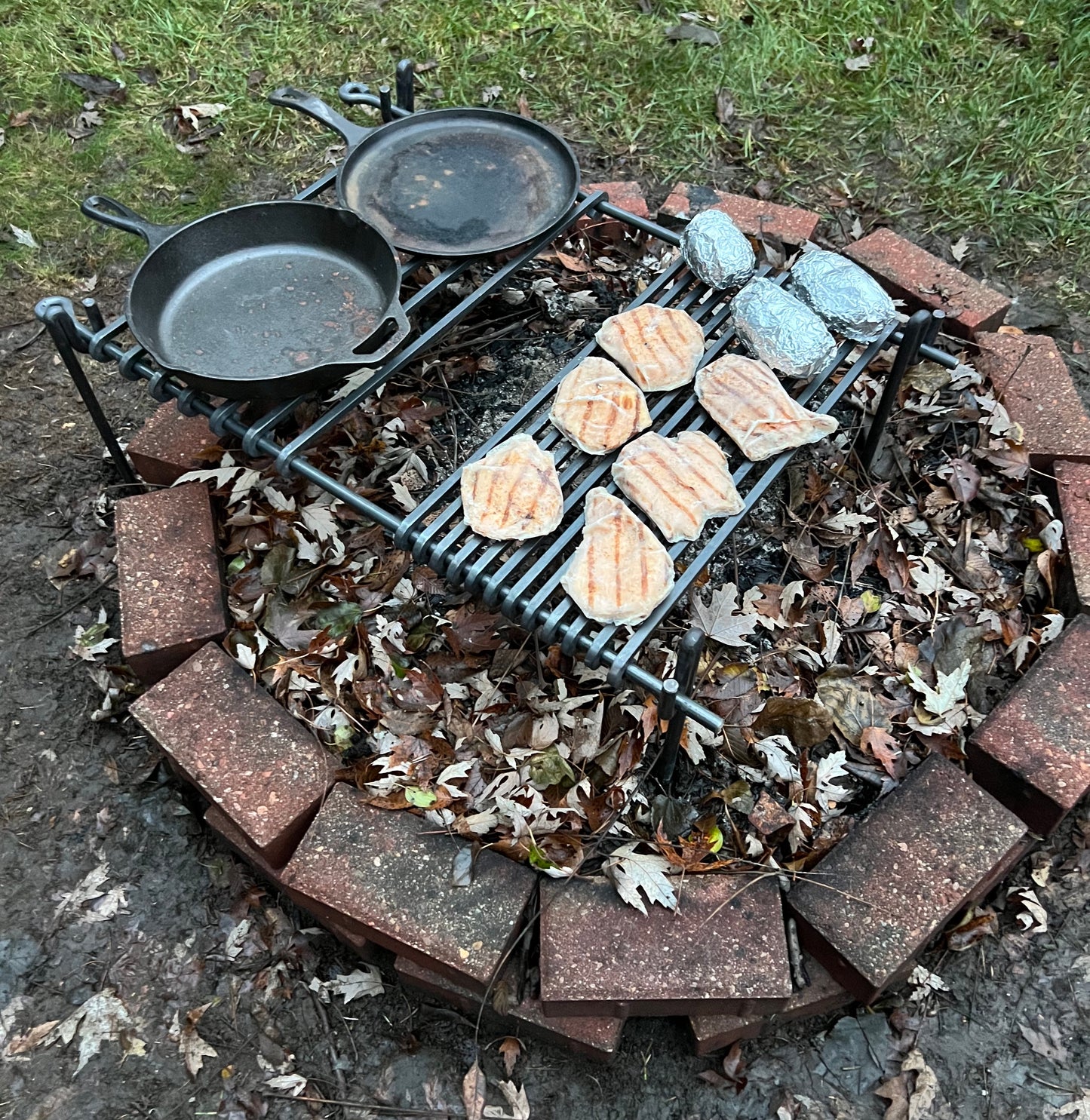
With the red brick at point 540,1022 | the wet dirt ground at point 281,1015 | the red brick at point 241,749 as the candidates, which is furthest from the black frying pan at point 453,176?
the red brick at point 540,1022

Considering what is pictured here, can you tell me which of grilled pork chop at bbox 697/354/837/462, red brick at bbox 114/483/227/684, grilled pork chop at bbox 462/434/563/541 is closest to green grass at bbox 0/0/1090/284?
red brick at bbox 114/483/227/684

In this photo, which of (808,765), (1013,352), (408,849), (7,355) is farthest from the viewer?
(7,355)

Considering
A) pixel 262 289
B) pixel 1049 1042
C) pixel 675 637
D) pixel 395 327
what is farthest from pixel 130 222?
pixel 1049 1042

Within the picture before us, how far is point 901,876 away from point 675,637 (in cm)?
87

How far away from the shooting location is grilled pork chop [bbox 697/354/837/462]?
99.8 inches

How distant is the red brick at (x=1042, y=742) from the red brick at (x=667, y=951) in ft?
2.41

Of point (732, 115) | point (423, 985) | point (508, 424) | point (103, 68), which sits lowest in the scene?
point (423, 985)

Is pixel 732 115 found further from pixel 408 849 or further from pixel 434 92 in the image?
pixel 408 849

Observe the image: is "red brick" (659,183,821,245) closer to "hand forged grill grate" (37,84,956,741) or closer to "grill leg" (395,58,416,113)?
"hand forged grill grate" (37,84,956,741)

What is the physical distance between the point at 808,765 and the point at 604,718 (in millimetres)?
588

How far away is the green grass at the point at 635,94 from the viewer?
418 cm

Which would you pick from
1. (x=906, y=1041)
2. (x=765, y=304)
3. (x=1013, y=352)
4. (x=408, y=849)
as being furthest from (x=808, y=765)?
(x=1013, y=352)

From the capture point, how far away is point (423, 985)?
245 cm

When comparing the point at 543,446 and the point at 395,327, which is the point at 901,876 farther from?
the point at 395,327
